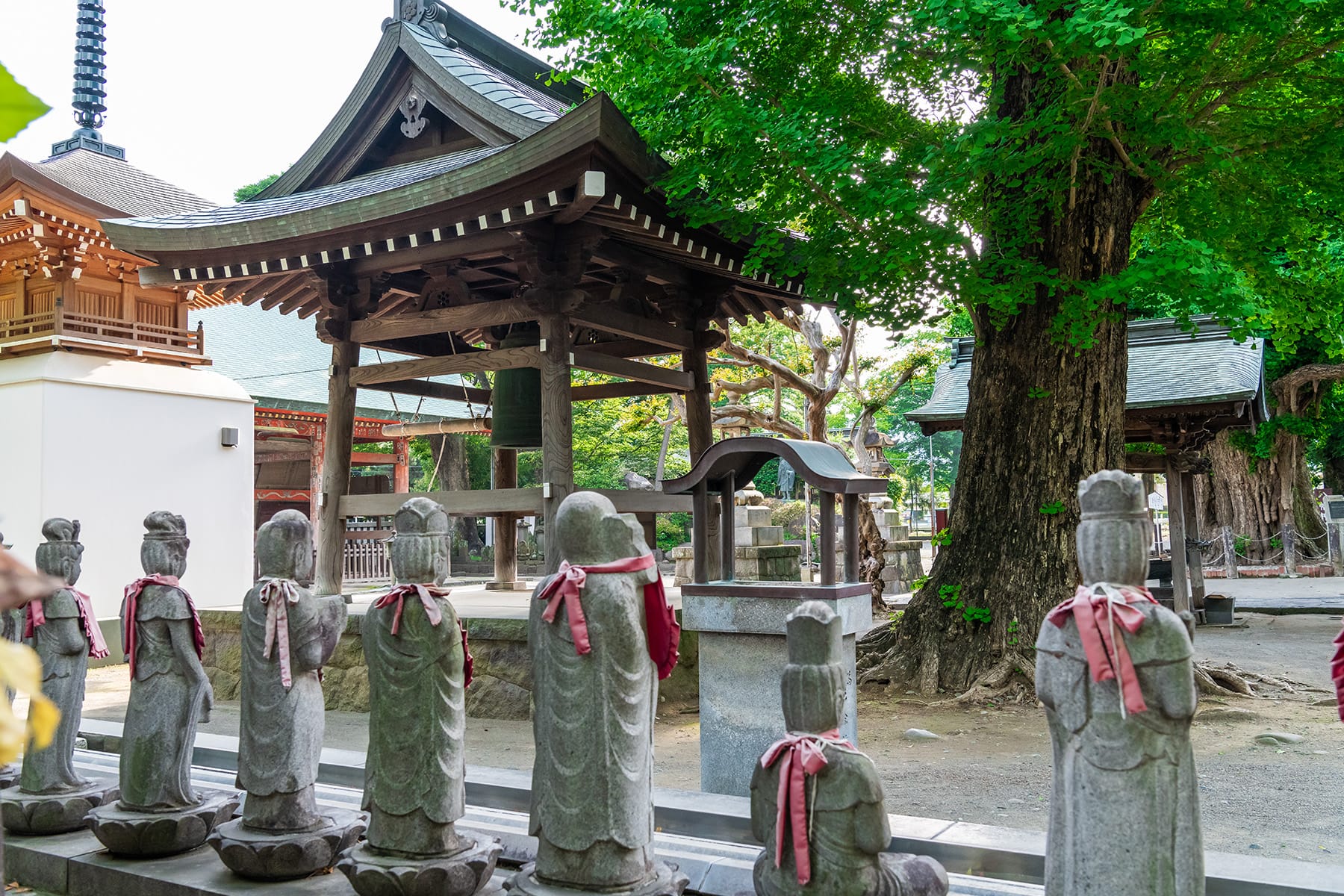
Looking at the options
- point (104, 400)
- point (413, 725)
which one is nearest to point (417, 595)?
point (413, 725)

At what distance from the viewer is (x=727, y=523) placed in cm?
663

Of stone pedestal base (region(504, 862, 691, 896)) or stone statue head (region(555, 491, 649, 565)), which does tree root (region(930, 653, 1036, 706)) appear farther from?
stone statue head (region(555, 491, 649, 565))

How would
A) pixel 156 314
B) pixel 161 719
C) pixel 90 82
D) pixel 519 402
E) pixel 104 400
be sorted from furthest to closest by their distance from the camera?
pixel 90 82
pixel 156 314
pixel 104 400
pixel 519 402
pixel 161 719

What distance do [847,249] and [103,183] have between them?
1127cm

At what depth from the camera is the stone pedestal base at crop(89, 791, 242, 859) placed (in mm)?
4062

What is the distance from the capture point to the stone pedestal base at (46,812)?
4.48 metres

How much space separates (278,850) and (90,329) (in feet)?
36.6

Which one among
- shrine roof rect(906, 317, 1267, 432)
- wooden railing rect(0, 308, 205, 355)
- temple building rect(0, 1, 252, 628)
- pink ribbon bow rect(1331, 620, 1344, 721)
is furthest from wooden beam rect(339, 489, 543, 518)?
pink ribbon bow rect(1331, 620, 1344, 721)

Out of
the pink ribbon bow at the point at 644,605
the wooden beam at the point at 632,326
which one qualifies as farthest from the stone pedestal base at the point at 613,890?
the wooden beam at the point at 632,326

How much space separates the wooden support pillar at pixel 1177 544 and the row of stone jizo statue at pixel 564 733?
1033 cm

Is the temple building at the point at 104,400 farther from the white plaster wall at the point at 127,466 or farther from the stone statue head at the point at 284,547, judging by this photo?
the stone statue head at the point at 284,547

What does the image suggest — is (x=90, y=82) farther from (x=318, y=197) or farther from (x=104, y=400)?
(x=318, y=197)

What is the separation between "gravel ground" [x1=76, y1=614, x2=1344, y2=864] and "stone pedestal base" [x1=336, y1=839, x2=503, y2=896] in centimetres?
285

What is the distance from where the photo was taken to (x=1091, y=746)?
2.52m
